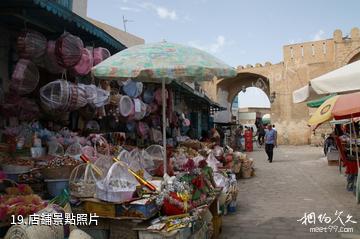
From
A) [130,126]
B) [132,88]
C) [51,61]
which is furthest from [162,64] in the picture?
[130,126]

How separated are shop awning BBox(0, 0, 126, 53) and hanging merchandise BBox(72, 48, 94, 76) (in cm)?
41

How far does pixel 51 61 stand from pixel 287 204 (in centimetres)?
536

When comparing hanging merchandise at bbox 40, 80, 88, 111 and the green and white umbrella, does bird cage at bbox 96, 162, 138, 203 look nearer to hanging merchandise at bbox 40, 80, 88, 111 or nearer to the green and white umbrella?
the green and white umbrella

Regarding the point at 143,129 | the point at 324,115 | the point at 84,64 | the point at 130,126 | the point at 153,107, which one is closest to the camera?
the point at 84,64

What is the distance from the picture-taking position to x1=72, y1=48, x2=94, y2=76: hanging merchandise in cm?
593

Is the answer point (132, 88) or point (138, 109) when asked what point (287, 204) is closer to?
point (138, 109)

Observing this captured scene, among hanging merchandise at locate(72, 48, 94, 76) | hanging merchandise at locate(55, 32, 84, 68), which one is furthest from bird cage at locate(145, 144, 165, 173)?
hanging merchandise at locate(55, 32, 84, 68)

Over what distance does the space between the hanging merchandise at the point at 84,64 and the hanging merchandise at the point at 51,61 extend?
236 millimetres

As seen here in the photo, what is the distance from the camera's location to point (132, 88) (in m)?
8.45

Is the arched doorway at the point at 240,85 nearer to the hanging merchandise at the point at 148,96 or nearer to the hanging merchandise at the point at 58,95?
the hanging merchandise at the point at 148,96

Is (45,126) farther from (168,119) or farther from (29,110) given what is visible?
(168,119)

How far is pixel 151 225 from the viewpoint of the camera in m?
3.96

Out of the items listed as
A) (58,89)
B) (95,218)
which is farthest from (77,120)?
(95,218)

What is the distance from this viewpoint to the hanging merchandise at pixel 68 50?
538 cm
